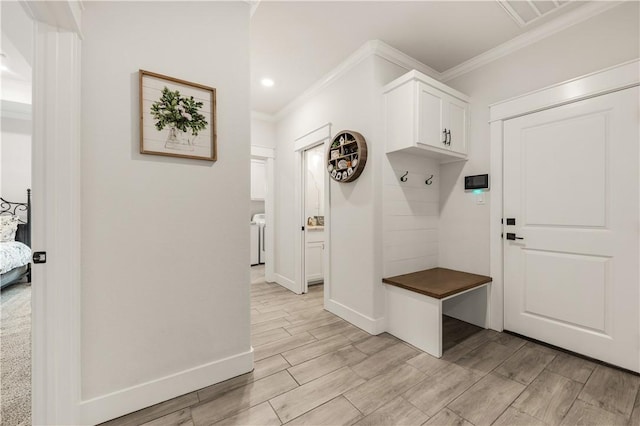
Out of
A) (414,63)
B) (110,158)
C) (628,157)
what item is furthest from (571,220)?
(110,158)

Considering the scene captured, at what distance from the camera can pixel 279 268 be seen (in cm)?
413

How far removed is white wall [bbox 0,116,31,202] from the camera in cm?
411

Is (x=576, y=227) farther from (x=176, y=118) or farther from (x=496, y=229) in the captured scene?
(x=176, y=118)

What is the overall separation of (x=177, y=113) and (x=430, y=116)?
2038mm

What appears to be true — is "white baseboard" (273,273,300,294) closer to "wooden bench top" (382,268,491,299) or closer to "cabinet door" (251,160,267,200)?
"wooden bench top" (382,268,491,299)

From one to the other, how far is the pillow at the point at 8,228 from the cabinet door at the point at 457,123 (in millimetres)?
6016

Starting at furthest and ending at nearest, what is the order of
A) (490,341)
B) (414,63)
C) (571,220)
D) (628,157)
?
(414,63) → (490,341) → (571,220) → (628,157)

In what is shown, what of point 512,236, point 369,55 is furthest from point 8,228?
point 512,236

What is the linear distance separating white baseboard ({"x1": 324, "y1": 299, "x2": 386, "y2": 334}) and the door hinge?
7.56ft

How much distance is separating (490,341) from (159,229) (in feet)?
9.15

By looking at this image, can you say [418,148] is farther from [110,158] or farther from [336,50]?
[110,158]

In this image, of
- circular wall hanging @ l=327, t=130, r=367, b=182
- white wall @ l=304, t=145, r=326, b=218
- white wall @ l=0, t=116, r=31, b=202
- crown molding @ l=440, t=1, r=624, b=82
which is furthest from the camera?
white wall @ l=304, t=145, r=326, b=218

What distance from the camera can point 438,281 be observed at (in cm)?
237

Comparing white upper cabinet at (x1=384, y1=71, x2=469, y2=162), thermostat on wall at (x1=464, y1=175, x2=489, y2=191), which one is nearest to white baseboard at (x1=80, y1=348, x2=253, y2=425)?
white upper cabinet at (x1=384, y1=71, x2=469, y2=162)
